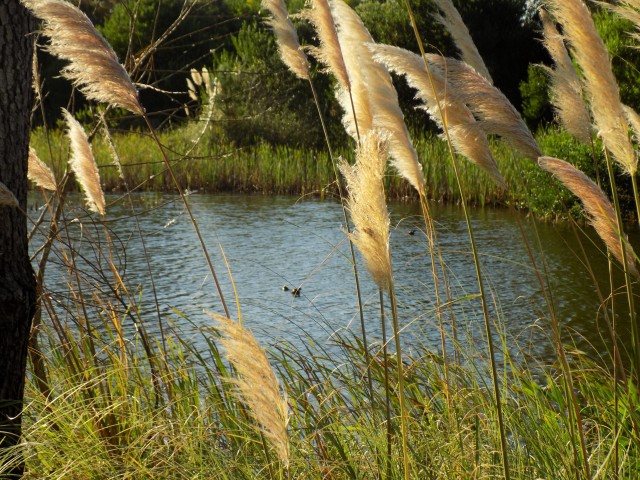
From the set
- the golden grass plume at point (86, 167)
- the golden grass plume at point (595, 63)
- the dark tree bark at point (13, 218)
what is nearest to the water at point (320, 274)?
the golden grass plume at point (86, 167)

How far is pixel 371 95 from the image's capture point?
8.43 feet

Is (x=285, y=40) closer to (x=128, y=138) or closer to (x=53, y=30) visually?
(x=53, y=30)

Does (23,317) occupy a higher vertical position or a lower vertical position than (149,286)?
higher

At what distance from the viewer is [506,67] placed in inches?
751

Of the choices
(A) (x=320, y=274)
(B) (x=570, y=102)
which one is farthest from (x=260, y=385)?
(A) (x=320, y=274)

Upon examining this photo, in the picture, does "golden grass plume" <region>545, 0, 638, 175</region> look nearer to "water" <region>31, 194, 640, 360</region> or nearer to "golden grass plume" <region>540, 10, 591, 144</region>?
"golden grass plume" <region>540, 10, 591, 144</region>

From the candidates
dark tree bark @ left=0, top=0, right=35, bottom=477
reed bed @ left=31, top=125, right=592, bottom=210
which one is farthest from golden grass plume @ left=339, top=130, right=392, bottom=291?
reed bed @ left=31, top=125, right=592, bottom=210

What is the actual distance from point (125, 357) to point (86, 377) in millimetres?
153

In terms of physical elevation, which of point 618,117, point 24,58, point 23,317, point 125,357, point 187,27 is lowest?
point 125,357

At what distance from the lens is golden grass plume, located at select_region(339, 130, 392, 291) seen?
1847 millimetres

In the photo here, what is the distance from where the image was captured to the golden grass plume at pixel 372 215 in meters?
1.85

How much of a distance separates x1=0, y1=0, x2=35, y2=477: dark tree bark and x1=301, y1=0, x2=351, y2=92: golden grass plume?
882 millimetres

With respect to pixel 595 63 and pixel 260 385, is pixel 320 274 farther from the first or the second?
pixel 260 385

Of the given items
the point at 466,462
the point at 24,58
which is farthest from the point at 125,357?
the point at 466,462
